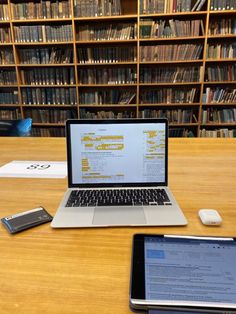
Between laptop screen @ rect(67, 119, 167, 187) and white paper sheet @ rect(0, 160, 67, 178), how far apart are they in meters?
0.25

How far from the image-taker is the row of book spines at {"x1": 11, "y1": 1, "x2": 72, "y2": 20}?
3.15 meters

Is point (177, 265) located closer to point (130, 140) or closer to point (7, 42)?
point (130, 140)

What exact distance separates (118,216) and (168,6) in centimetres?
302

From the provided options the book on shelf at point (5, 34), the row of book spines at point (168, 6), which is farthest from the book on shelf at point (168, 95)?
the book on shelf at point (5, 34)

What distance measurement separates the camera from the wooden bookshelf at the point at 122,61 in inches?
122

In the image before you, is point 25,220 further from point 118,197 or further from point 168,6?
point 168,6

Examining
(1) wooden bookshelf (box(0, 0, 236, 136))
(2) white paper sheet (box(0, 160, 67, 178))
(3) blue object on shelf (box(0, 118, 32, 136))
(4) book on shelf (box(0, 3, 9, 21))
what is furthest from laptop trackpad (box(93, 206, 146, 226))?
(4) book on shelf (box(0, 3, 9, 21))

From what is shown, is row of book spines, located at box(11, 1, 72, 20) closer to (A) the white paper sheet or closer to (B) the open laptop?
(A) the white paper sheet

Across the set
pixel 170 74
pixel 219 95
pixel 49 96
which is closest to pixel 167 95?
pixel 170 74

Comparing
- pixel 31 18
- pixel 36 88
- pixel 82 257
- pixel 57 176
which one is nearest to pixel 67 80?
pixel 36 88

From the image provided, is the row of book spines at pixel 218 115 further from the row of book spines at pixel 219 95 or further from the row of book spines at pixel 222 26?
the row of book spines at pixel 222 26

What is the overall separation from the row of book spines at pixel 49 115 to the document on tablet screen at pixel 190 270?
10.4 feet

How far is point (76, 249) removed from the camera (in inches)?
26.1

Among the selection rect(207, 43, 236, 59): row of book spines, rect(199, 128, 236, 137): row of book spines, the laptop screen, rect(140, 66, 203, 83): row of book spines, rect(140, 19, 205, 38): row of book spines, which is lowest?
rect(199, 128, 236, 137): row of book spines
